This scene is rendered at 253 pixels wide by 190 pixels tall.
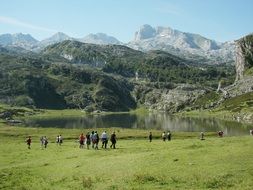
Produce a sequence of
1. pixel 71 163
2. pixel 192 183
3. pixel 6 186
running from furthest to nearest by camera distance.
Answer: pixel 71 163
pixel 6 186
pixel 192 183

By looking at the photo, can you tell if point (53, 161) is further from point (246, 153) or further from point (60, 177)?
point (246, 153)

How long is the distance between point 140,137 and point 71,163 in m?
63.6

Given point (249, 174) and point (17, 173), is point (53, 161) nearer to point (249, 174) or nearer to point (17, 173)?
point (17, 173)

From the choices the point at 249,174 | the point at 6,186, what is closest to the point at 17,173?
the point at 6,186

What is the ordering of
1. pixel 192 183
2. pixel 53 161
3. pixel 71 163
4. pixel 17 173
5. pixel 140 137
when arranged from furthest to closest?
pixel 140 137
pixel 53 161
pixel 71 163
pixel 17 173
pixel 192 183

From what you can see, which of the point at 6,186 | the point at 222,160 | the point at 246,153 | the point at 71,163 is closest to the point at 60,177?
the point at 6,186

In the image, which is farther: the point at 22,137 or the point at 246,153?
the point at 22,137

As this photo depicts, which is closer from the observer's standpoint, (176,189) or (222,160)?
(176,189)

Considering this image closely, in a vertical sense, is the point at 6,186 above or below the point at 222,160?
below

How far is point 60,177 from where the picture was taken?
4303 cm

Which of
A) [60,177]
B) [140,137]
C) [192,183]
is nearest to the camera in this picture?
[192,183]

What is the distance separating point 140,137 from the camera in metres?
114

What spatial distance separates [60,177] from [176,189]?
48.6 ft

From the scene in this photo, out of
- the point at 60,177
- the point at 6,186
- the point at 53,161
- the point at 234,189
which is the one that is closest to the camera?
the point at 234,189
